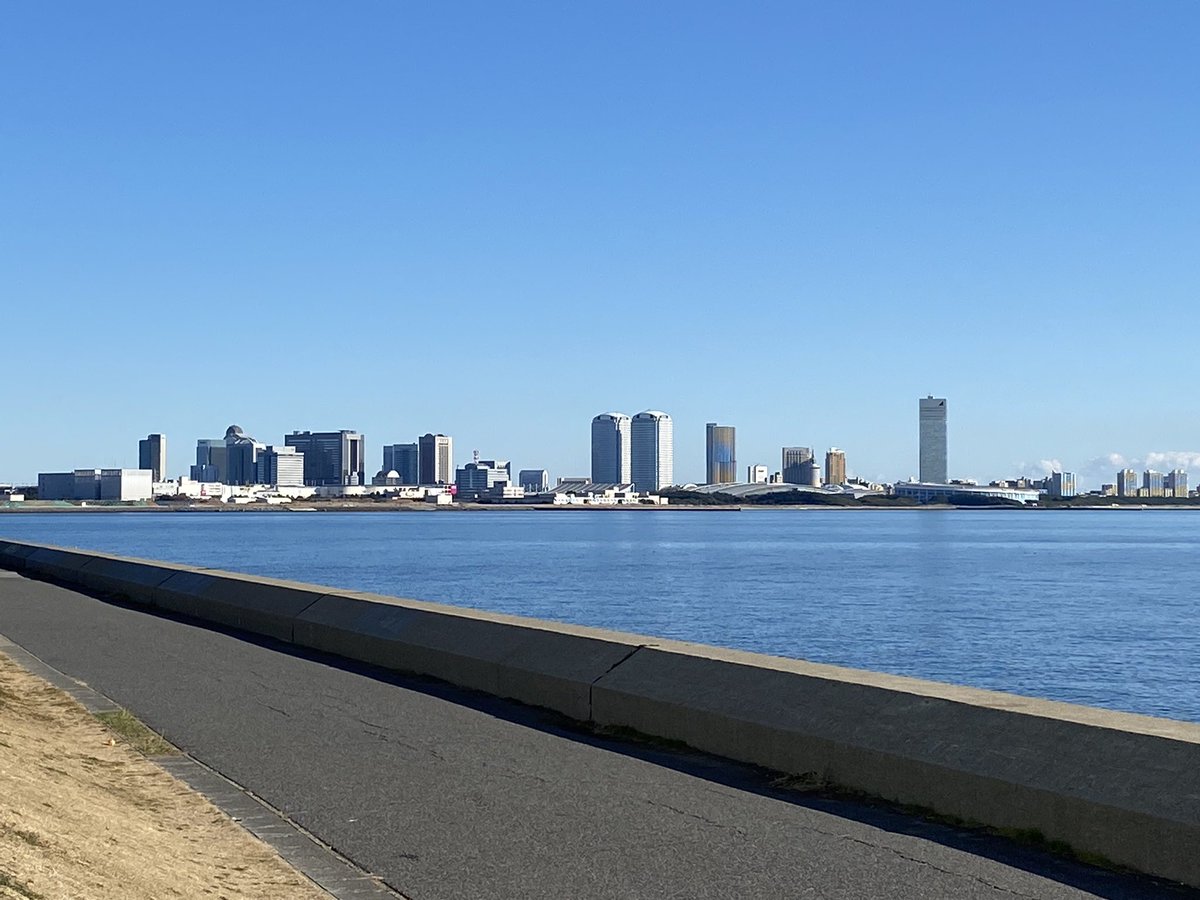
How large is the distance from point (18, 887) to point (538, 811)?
3928 mm

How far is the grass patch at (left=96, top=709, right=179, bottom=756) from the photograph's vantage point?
1135 centimetres

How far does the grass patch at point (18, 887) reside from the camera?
5754mm

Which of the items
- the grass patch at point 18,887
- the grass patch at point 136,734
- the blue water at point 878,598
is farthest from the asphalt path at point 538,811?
the blue water at point 878,598

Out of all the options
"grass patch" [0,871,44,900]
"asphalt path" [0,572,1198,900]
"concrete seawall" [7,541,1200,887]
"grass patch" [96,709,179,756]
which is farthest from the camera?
"grass patch" [96,709,179,756]

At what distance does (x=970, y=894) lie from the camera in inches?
285

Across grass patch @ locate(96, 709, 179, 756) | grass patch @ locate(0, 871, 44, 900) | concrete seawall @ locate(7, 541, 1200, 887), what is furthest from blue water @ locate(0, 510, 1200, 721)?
grass patch @ locate(0, 871, 44, 900)

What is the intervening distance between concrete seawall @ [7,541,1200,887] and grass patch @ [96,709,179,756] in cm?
359

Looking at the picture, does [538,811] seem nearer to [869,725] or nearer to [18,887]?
[869,725]

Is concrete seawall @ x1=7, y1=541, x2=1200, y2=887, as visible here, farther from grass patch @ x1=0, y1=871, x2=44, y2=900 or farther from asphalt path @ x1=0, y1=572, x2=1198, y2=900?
grass patch @ x1=0, y1=871, x2=44, y2=900

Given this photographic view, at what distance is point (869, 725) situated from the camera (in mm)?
9938

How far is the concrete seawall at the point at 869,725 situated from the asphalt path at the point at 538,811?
0.26m

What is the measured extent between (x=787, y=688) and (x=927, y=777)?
194 centimetres

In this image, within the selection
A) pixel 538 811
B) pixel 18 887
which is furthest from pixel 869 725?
pixel 18 887

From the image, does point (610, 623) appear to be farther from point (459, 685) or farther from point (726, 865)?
point (726, 865)
